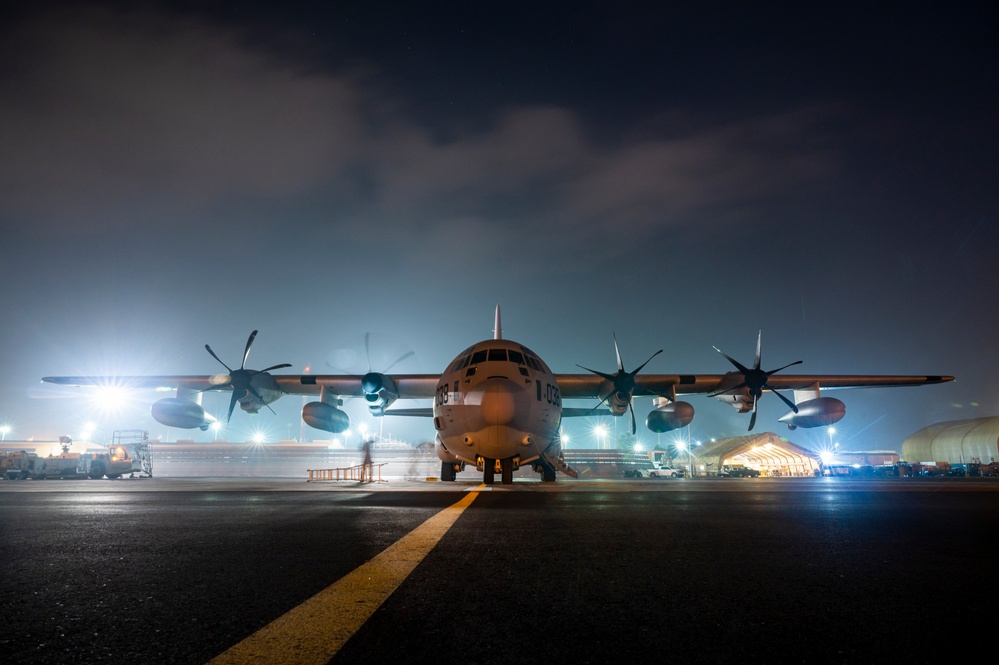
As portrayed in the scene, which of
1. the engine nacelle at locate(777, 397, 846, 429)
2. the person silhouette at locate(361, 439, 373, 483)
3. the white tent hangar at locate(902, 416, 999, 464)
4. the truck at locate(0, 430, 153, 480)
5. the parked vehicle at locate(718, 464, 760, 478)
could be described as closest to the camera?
the person silhouette at locate(361, 439, 373, 483)

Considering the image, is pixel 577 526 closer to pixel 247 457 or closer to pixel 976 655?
pixel 976 655

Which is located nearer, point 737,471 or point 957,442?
point 737,471

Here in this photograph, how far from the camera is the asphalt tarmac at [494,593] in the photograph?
5.34 feet

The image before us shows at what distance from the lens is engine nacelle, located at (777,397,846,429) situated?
24.1 metres

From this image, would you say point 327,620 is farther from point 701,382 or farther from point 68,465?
point 68,465

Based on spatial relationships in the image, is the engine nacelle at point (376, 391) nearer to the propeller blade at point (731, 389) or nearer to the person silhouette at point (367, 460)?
the person silhouette at point (367, 460)

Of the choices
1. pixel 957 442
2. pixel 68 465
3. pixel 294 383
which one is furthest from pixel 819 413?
pixel 957 442

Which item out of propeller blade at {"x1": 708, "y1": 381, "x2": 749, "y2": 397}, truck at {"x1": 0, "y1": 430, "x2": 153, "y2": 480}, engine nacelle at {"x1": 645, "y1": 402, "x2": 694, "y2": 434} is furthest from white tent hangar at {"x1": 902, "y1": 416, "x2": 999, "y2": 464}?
truck at {"x1": 0, "y1": 430, "x2": 153, "y2": 480}

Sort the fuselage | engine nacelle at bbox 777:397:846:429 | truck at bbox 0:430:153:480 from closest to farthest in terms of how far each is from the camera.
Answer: the fuselage < engine nacelle at bbox 777:397:846:429 < truck at bbox 0:430:153:480

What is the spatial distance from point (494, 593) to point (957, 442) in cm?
8344

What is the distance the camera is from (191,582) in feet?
8.29

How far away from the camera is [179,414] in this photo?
2453 cm

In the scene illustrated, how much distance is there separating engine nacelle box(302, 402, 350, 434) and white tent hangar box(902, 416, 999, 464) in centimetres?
7077

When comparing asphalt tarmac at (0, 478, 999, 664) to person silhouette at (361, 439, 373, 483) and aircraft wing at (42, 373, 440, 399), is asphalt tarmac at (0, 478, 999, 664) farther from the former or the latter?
aircraft wing at (42, 373, 440, 399)
